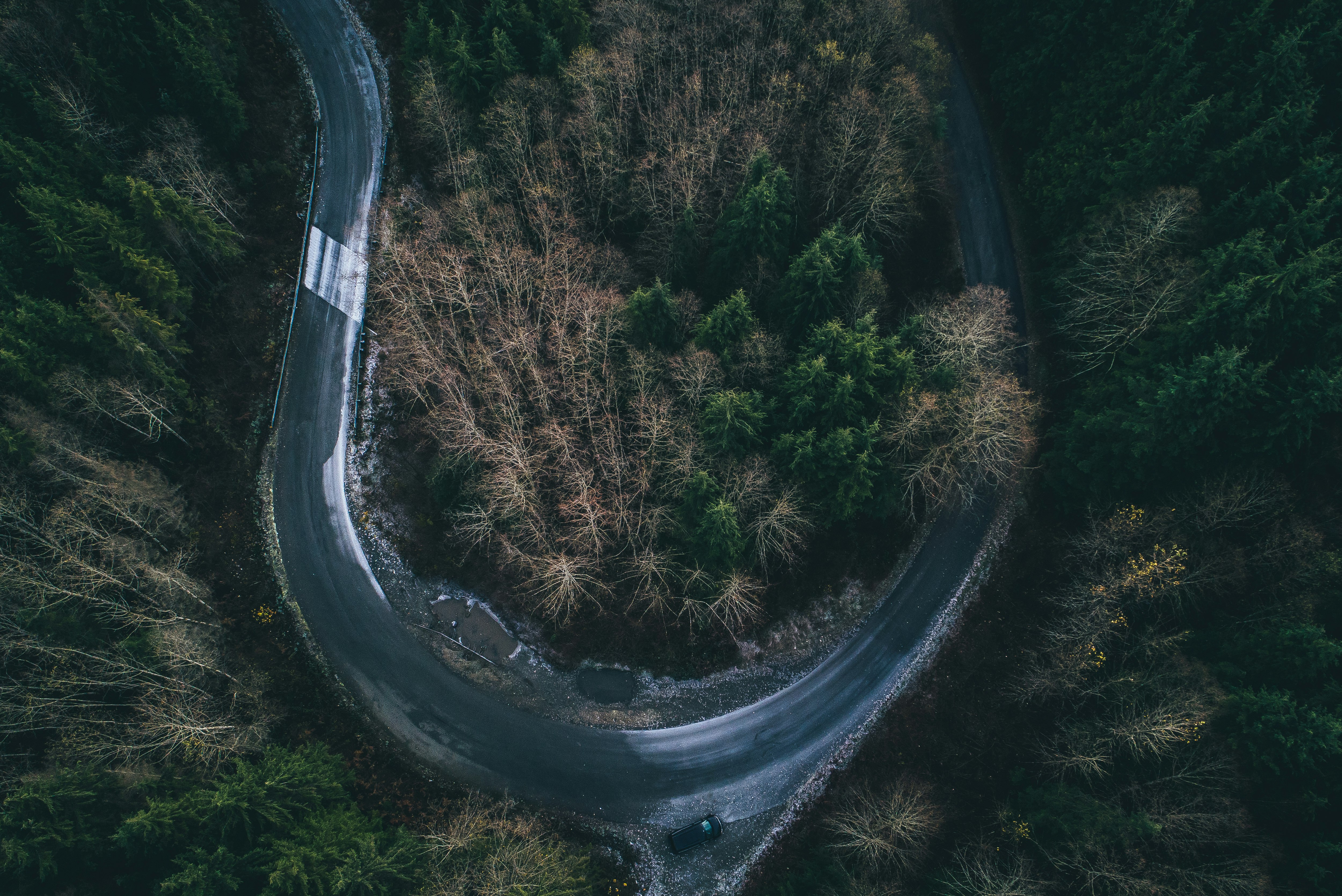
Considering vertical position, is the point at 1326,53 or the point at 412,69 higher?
the point at 412,69

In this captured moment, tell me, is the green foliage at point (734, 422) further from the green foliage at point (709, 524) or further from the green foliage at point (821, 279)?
the green foliage at point (821, 279)

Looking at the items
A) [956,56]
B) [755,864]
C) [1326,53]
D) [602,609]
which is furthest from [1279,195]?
[755,864]

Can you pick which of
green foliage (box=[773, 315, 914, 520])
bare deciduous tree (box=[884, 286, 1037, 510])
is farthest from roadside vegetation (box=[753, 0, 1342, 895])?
green foliage (box=[773, 315, 914, 520])

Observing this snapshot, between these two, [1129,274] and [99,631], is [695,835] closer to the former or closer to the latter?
[99,631]

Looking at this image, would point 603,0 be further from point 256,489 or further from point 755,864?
point 755,864

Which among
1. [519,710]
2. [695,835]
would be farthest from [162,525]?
[695,835]
